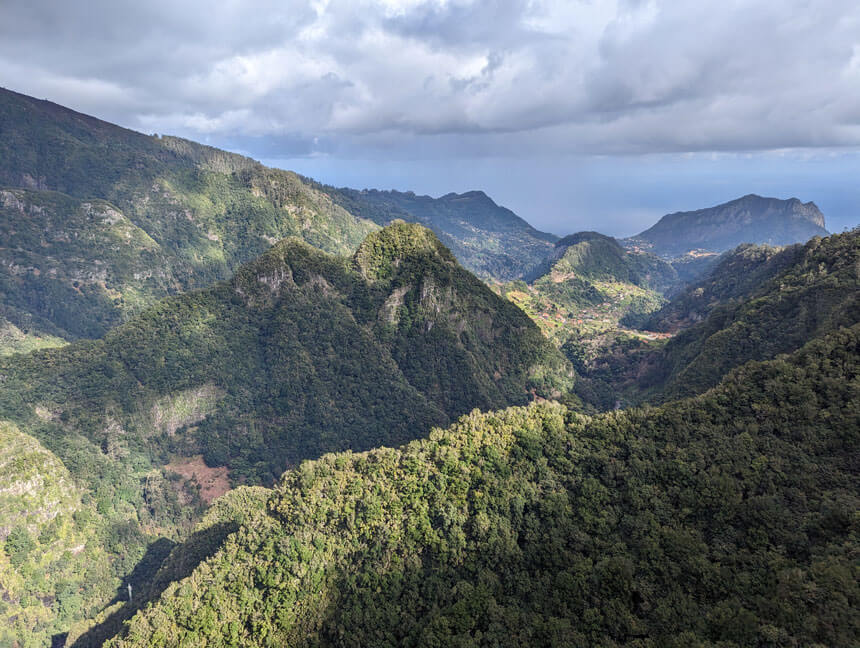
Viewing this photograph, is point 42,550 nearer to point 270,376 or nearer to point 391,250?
point 270,376

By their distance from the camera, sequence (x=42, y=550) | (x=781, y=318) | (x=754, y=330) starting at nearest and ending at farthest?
(x=42, y=550) < (x=781, y=318) < (x=754, y=330)

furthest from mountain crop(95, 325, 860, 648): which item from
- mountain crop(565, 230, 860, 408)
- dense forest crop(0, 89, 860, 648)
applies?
mountain crop(565, 230, 860, 408)

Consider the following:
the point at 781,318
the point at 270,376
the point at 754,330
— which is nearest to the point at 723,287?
the point at 781,318

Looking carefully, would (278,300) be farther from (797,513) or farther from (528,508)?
(797,513)

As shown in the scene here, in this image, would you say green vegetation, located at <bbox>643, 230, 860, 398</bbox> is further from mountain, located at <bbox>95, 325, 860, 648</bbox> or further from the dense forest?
mountain, located at <bbox>95, 325, 860, 648</bbox>

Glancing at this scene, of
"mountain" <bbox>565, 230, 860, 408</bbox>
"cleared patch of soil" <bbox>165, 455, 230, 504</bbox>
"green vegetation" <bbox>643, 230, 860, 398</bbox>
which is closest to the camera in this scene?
"green vegetation" <bbox>643, 230, 860, 398</bbox>

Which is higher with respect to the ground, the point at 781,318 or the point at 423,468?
the point at 781,318

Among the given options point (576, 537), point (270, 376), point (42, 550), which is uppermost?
point (576, 537)
